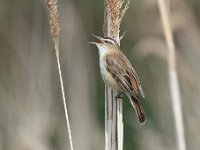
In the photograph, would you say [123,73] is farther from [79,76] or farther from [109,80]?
[79,76]

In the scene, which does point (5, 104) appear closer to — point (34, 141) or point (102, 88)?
point (34, 141)

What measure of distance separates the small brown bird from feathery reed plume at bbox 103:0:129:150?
23cm

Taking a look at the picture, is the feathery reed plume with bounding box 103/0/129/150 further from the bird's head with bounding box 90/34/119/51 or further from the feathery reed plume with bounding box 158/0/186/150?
the feathery reed plume with bounding box 158/0/186/150

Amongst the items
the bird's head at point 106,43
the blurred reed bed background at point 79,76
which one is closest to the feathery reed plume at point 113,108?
the bird's head at point 106,43

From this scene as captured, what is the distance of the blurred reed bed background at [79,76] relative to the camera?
5.45 m

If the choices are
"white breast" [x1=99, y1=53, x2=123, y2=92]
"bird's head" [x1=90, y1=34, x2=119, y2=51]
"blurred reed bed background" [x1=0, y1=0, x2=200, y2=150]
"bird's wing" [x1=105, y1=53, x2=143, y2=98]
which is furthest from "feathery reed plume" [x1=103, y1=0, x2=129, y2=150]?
"blurred reed bed background" [x1=0, y1=0, x2=200, y2=150]

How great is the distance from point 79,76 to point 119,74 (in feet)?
6.24

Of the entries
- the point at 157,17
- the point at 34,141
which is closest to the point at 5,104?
the point at 34,141

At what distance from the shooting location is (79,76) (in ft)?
20.6

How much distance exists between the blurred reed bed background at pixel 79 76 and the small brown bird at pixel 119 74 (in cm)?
71

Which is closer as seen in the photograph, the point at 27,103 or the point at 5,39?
the point at 27,103

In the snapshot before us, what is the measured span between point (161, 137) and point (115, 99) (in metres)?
1.87

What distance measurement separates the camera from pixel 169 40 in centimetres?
326

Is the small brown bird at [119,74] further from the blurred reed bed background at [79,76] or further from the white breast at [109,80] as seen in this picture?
the blurred reed bed background at [79,76]
